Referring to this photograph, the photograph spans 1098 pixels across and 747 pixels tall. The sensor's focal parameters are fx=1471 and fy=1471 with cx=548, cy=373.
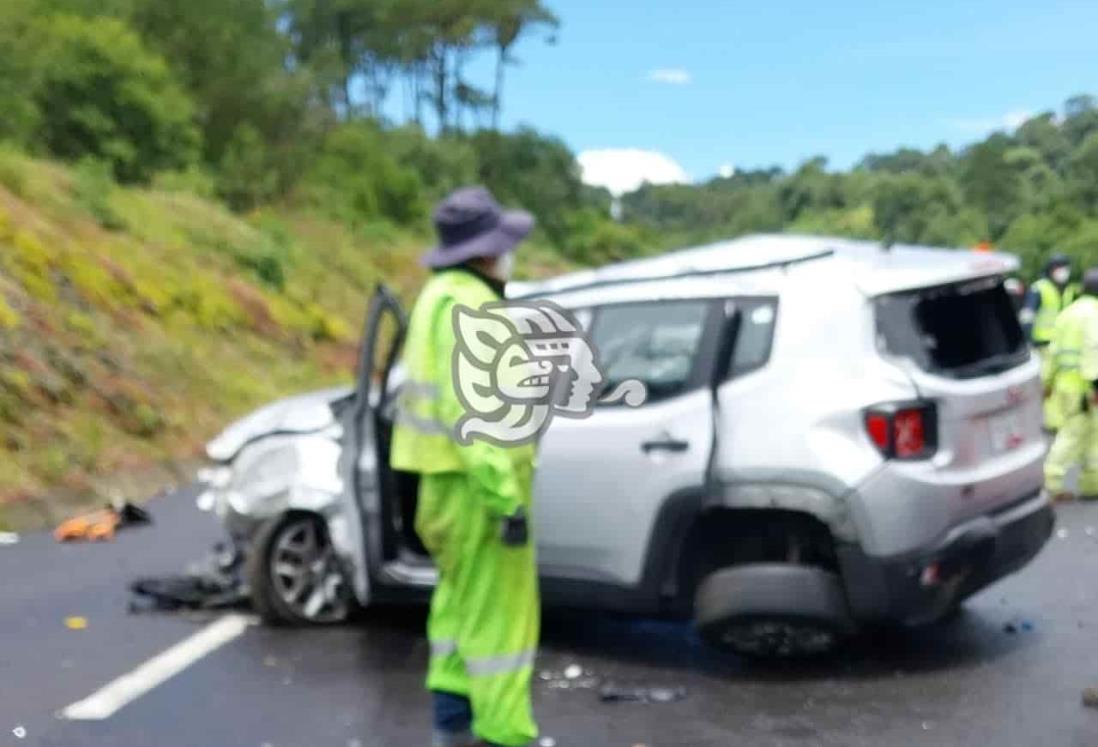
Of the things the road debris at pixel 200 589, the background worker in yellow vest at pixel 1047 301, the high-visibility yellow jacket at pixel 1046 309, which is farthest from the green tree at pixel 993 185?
the road debris at pixel 200 589

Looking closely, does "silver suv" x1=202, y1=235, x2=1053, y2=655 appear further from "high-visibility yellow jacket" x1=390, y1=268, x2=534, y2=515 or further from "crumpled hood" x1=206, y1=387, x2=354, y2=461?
"high-visibility yellow jacket" x1=390, y1=268, x2=534, y2=515

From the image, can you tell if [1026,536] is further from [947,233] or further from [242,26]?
[947,233]

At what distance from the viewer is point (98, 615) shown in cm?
805

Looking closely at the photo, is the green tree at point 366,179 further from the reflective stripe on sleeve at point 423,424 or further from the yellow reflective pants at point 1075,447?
the reflective stripe on sleeve at point 423,424

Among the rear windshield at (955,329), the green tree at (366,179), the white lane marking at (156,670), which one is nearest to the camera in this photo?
the rear windshield at (955,329)

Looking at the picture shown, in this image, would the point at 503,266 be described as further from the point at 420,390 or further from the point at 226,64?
the point at 226,64

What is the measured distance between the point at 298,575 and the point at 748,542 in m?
2.50

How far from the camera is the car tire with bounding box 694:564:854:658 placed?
5.93 m

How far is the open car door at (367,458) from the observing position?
21.9ft

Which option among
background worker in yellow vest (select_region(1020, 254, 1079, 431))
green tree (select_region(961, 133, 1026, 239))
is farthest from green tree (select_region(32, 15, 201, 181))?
green tree (select_region(961, 133, 1026, 239))

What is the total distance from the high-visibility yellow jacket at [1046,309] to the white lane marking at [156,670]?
7967 millimetres

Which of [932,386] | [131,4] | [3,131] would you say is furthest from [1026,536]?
[131,4]

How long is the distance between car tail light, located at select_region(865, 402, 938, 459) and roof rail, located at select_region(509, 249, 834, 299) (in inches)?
33.8

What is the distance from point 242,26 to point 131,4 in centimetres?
358
